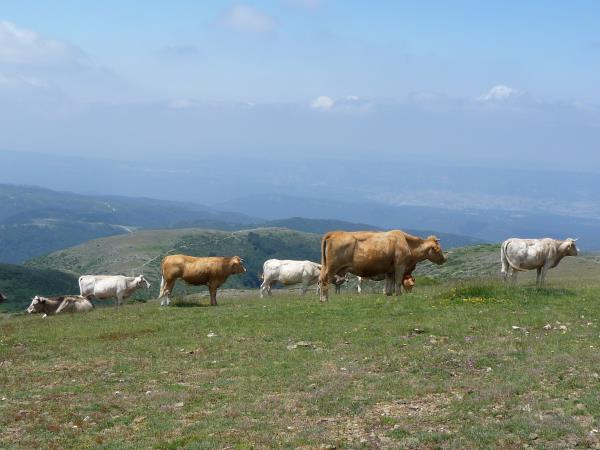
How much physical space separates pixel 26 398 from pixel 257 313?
424 inches

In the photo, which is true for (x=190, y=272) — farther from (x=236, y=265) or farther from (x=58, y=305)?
(x=58, y=305)

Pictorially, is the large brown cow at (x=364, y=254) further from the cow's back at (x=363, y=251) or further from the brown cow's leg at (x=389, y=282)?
the brown cow's leg at (x=389, y=282)

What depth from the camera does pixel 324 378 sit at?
1480 centimetres

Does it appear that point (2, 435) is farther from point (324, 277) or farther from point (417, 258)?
point (417, 258)

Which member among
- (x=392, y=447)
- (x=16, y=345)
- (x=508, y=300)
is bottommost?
(x=16, y=345)

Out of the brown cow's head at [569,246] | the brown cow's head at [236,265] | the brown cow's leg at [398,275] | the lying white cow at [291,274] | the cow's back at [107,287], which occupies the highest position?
the brown cow's head at [569,246]

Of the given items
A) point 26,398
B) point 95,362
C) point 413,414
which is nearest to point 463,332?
point 413,414

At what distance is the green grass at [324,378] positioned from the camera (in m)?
11.4

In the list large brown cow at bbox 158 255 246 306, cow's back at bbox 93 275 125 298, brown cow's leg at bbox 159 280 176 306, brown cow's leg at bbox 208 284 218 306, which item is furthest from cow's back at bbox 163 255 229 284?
cow's back at bbox 93 275 125 298

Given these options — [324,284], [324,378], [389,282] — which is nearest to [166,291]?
[324,284]

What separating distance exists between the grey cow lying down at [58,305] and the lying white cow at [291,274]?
35.0 ft

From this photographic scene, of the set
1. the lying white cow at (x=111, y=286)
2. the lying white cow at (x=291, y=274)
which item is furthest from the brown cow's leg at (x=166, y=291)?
the lying white cow at (x=291, y=274)

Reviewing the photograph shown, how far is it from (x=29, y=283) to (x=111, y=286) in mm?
111764

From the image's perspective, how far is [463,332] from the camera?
18469mm
